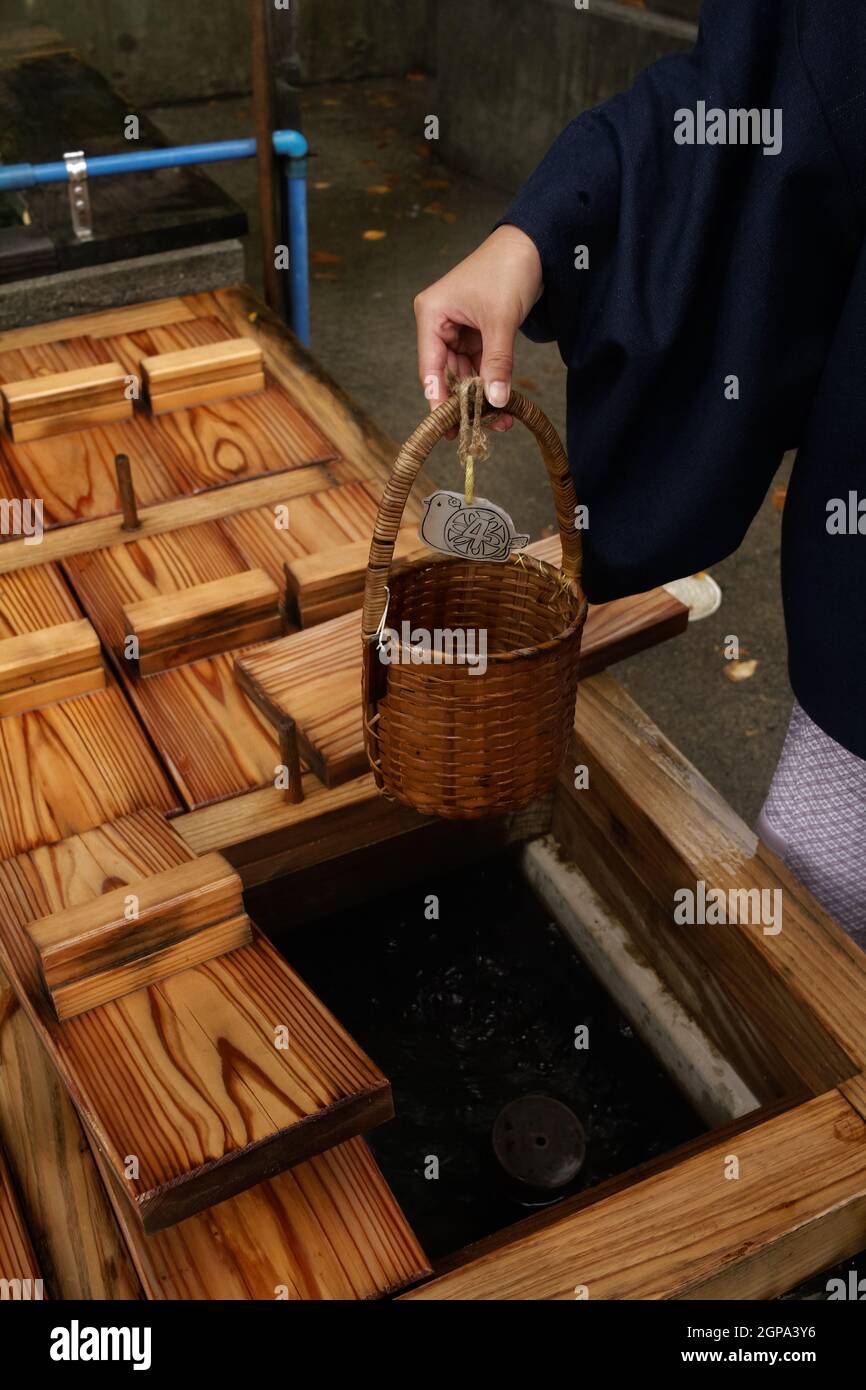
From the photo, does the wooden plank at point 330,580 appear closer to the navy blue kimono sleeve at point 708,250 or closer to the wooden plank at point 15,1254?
the navy blue kimono sleeve at point 708,250

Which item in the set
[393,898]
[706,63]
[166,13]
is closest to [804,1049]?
[393,898]

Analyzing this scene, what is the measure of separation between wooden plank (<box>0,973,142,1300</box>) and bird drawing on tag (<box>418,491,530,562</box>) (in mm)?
1065

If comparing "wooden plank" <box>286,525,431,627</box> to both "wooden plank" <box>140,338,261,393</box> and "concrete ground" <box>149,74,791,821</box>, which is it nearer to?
"wooden plank" <box>140,338,261,393</box>

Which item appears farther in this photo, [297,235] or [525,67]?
[525,67]

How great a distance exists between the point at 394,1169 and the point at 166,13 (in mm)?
8490

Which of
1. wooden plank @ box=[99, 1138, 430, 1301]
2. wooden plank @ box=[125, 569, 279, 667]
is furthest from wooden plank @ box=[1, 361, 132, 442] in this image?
wooden plank @ box=[99, 1138, 430, 1301]

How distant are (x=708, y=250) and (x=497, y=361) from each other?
0.42 m

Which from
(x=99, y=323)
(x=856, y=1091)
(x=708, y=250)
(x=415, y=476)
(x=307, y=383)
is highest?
(x=708, y=250)

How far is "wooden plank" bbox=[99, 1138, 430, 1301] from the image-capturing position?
1.72 m

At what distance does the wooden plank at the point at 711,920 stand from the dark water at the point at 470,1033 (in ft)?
0.80

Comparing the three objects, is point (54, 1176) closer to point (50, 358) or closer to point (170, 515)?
point (170, 515)

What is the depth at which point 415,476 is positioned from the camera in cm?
175

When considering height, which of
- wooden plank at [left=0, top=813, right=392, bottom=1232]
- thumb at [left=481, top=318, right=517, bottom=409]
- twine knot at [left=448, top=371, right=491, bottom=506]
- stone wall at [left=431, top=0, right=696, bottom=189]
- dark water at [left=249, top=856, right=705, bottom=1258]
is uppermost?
stone wall at [left=431, top=0, right=696, bottom=189]

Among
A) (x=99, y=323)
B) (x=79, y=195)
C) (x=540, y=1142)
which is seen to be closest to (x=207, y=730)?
(x=540, y=1142)
